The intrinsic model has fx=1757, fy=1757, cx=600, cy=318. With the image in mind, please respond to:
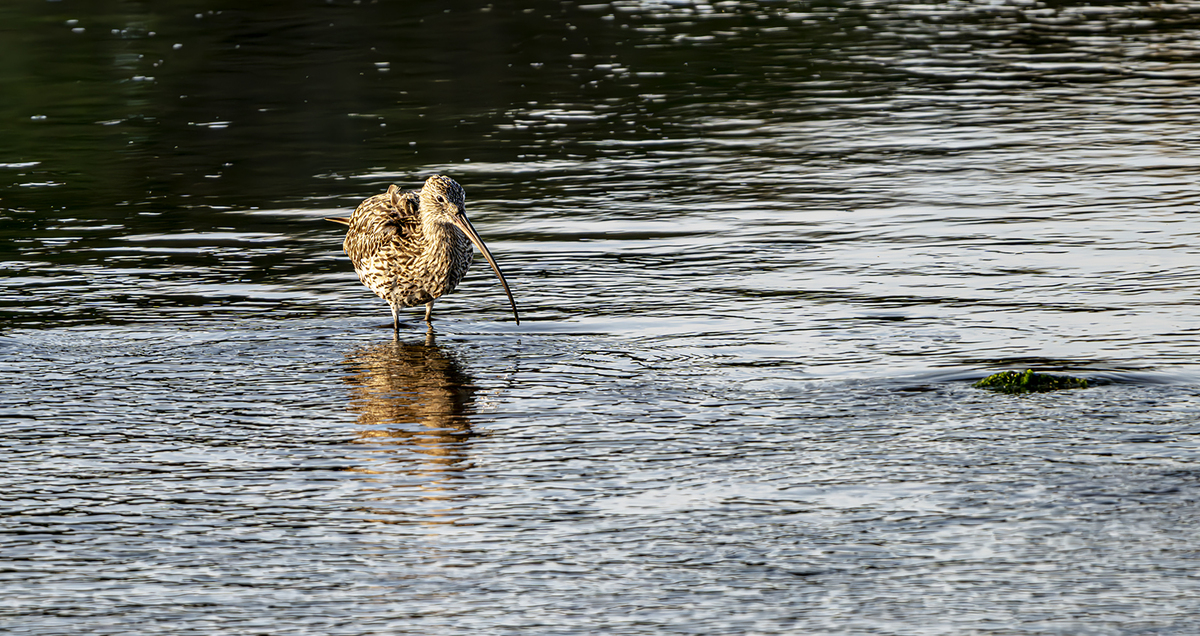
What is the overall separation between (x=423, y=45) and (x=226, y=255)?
1283cm

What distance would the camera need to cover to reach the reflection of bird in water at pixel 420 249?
10539mm

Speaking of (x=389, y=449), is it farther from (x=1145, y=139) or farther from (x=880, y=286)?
(x=1145, y=139)

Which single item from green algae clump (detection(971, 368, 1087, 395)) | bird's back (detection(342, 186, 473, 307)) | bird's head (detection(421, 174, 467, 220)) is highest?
bird's head (detection(421, 174, 467, 220))

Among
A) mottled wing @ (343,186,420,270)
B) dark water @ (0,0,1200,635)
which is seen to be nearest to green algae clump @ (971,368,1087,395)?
dark water @ (0,0,1200,635)

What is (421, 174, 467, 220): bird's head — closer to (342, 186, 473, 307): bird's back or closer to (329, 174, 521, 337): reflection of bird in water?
(329, 174, 521, 337): reflection of bird in water

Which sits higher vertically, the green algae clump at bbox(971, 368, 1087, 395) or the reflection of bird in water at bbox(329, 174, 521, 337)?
the reflection of bird in water at bbox(329, 174, 521, 337)

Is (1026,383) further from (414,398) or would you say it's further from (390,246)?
(390,246)

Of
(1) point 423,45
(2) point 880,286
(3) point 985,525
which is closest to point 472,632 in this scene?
(3) point 985,525

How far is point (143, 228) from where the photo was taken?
45.8 feet

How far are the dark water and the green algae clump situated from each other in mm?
132

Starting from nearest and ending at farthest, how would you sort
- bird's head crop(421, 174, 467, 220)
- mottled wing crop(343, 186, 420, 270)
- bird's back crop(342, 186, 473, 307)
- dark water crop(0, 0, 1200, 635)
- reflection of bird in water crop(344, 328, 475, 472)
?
dark water crop(0, 0, 1200, 635), reflection of bird in water crop(344, 328, 475, 472), bird's head crop(421, 174, 467, 220), bird's back crop(342, 186, 473, 307), mottled wing crop(343, 186, 420, 270)

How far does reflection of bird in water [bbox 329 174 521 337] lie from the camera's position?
1054cm

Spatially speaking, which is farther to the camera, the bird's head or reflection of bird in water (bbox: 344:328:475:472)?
the bird's head

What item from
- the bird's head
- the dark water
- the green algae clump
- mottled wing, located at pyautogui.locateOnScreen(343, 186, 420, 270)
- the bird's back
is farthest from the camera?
mottled wing, located at pyautogui.locateOnScreen(343, 186, 420, 270)
